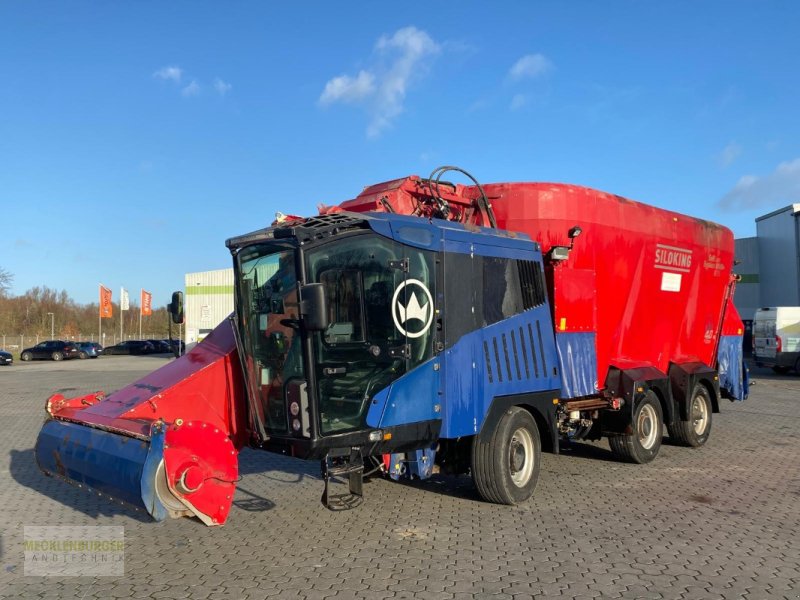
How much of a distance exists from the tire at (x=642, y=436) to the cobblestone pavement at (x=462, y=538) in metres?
0.17

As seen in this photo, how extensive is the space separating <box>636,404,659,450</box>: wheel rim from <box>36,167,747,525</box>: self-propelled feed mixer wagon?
0.50 m

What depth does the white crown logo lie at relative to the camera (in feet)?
18.1

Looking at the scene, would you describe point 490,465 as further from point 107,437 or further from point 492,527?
point 107,437

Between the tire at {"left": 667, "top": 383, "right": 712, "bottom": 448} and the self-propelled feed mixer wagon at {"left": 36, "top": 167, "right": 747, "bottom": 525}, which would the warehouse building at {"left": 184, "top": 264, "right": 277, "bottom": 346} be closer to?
the tire at {"left": 667, "top": 383, "right": 712, "bottom": 448}

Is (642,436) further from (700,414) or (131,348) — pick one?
(131,348)

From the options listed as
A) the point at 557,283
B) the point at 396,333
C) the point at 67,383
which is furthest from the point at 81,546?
the point at 67,383

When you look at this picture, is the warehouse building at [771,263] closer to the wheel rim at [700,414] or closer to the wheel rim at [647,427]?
the wheel rim at [700,414]

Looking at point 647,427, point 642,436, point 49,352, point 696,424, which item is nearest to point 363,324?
point 642,436

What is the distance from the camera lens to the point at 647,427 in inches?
353

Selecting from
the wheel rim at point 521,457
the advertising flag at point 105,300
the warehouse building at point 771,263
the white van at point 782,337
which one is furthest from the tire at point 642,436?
the advertising flag at point 105,300

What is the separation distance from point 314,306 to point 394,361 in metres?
1.02

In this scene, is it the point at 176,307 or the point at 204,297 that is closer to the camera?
the point at 176,307

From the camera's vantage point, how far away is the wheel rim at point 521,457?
22.2 feet

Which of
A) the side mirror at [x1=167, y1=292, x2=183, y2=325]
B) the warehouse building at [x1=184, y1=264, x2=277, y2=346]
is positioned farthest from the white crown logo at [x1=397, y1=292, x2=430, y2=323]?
the warehouse building at [x1=184, y1=264, x2=277, y2=346]
